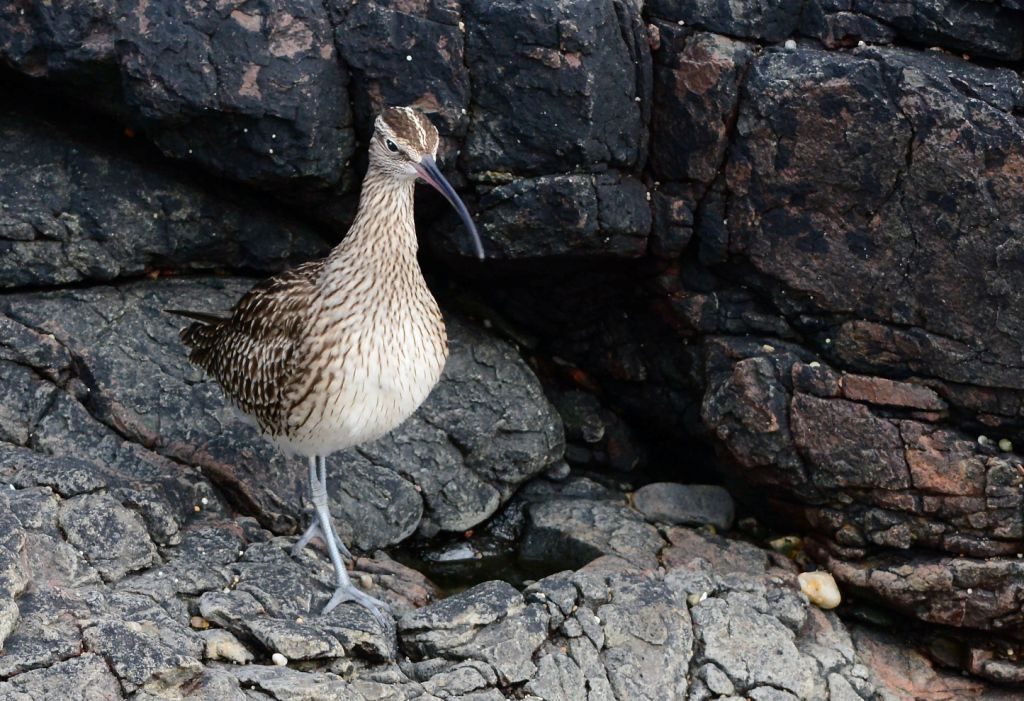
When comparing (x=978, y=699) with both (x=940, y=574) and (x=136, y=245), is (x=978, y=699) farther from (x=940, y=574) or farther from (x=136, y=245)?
(x=136, y=245)

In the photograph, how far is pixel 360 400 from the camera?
6.35 meters

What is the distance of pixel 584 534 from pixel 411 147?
2.54m

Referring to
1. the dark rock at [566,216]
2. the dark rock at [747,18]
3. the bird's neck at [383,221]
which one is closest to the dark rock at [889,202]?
the dark rock at [747,18]

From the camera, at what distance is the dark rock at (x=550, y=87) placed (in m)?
7.08

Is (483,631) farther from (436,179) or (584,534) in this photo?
(436,179)

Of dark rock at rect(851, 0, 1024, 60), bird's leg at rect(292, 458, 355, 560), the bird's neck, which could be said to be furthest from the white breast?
dark rock at rect(851, 0, 1024, 60)

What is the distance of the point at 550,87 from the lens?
716cm

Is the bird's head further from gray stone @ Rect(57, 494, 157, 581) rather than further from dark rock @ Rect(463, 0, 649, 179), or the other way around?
gray stone @ Rect(57, 494, 157, 581)

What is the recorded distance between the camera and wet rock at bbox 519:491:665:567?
24.4 ft

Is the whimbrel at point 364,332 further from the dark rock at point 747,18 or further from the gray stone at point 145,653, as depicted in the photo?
the dark rock at point 747,18

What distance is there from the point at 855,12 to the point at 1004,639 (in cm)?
338

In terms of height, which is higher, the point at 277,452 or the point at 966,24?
the point at 966,24

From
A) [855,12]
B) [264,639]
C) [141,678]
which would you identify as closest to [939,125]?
[855,12]

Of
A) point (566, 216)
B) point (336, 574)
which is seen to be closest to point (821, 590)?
point (566, 216)
